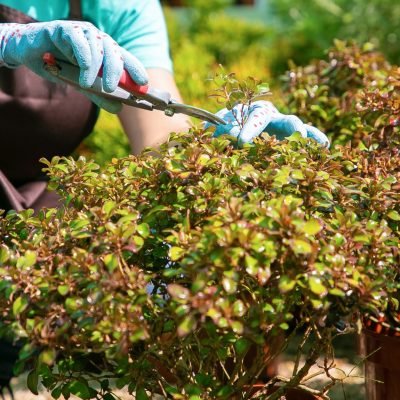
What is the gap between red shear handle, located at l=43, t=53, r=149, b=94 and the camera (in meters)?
1.92

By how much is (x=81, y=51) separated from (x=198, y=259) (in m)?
0.67

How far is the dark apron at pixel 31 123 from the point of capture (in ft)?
8.56

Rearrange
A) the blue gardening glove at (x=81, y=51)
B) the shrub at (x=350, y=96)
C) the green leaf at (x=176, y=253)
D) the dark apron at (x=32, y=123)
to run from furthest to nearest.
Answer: the dark apron at (x=32, y=123) → the shrub at (x=350, y=96) → the blue gardening glove at (x=81, y=51) → the green leaf at (x=176, y=253)

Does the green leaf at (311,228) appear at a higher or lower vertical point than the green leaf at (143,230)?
higher

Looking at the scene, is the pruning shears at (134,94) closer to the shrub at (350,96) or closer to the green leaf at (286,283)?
the shrub at (350,96)

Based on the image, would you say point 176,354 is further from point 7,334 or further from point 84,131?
point 84,131

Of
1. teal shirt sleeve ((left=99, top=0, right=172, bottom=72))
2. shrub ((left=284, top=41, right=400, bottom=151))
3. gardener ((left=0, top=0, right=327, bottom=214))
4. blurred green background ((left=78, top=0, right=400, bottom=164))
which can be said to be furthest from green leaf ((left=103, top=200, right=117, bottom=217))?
blurred green background ((left=78, top=0, right=400, bottom=164))

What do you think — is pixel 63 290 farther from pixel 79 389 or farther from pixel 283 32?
pixel 283 32

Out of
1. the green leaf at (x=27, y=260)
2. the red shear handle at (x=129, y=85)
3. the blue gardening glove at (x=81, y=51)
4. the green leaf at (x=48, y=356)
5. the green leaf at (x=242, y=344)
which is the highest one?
the blue gardening glove at (x=81, y=51)

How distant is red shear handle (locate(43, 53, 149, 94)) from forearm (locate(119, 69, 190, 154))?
0.63 meters

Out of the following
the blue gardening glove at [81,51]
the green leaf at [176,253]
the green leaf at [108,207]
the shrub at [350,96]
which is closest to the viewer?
the green leaf at [176,253]

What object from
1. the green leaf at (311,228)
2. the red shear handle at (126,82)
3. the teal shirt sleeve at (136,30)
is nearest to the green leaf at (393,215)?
the green leaf at (311,228)

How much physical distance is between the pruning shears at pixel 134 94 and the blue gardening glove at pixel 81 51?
23 millimetres

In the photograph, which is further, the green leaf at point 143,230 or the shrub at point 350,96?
the shrub at point 350,96
